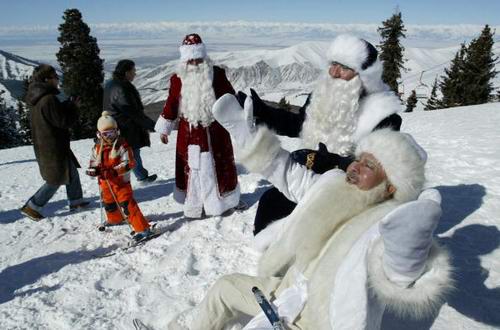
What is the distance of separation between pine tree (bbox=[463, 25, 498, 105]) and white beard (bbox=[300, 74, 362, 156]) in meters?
32.1

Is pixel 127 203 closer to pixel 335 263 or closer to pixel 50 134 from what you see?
pixel 50 134

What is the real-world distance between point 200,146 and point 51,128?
77.2 inches

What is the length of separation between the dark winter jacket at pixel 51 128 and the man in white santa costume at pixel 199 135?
123cm

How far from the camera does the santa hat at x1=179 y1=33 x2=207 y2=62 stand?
4.07m

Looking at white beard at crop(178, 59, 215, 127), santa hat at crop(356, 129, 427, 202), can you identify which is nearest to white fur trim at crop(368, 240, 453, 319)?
santa hat at crop(356, 129, 427, 202)

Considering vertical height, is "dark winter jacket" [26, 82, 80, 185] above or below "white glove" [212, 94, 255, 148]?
below

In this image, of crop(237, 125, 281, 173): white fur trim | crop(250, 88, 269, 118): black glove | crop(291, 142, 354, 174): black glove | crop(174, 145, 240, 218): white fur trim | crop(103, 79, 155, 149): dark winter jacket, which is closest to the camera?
crop(237, 125, 281, 173): white fur trim

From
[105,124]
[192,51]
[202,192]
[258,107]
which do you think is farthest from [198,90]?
[258,107]

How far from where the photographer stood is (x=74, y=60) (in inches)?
1040

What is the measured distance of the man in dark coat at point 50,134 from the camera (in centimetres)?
451

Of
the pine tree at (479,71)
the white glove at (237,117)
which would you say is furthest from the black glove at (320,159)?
the pine tree at (479,71)

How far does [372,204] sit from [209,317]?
4.27 ft

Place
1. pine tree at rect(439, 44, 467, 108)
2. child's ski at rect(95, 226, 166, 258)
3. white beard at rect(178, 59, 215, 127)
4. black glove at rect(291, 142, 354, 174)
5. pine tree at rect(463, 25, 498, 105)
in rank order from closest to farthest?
black glove at rect(291, 142, 354, 174)
child's ski at rect(95, 226, 166, 258)
white beard at rect(178, 59, 215, 127)
pine tree at rect(463, 25, 498, 105)
pine tree at rect(439, 44, 467, 108)

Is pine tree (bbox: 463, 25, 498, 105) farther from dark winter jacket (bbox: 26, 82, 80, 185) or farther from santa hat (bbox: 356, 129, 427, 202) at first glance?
A: santa hat (bbox: 356, 129, 427, 202)
